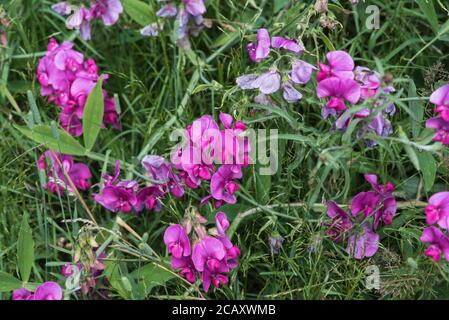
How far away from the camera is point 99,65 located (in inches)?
95.4

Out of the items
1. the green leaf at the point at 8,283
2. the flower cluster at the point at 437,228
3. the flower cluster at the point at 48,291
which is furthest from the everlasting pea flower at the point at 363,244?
the green leaf at the point at 8,283

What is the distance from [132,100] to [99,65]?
7.9 inches

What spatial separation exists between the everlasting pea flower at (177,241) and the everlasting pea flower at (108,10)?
749mm

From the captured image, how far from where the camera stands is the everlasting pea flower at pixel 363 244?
1.82 meters

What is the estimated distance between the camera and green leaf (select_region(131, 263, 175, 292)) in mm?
1858

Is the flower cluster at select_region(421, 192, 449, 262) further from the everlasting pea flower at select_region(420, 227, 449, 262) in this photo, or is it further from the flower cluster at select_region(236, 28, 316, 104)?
A: the flower cluster at select_region(236, 28, 316, 104)

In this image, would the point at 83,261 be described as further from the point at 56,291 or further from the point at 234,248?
the point at 234,248

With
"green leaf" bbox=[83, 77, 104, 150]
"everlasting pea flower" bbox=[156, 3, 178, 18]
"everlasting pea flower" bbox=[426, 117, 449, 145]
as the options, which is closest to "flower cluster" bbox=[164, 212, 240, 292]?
"green leaf" bbox=[83, 77, 104, 150]

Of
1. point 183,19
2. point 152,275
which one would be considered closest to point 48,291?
point 152,275

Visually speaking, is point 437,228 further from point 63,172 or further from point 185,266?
point 63,172

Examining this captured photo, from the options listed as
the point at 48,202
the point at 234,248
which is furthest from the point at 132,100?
the point at 234,248

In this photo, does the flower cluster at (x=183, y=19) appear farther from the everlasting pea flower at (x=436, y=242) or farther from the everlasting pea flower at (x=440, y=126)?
the everlasting pea flower at (x=436, y=242)

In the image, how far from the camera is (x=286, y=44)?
5.89 feet

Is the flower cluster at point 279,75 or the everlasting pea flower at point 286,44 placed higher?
the everlasting pea flower at point 286,44
